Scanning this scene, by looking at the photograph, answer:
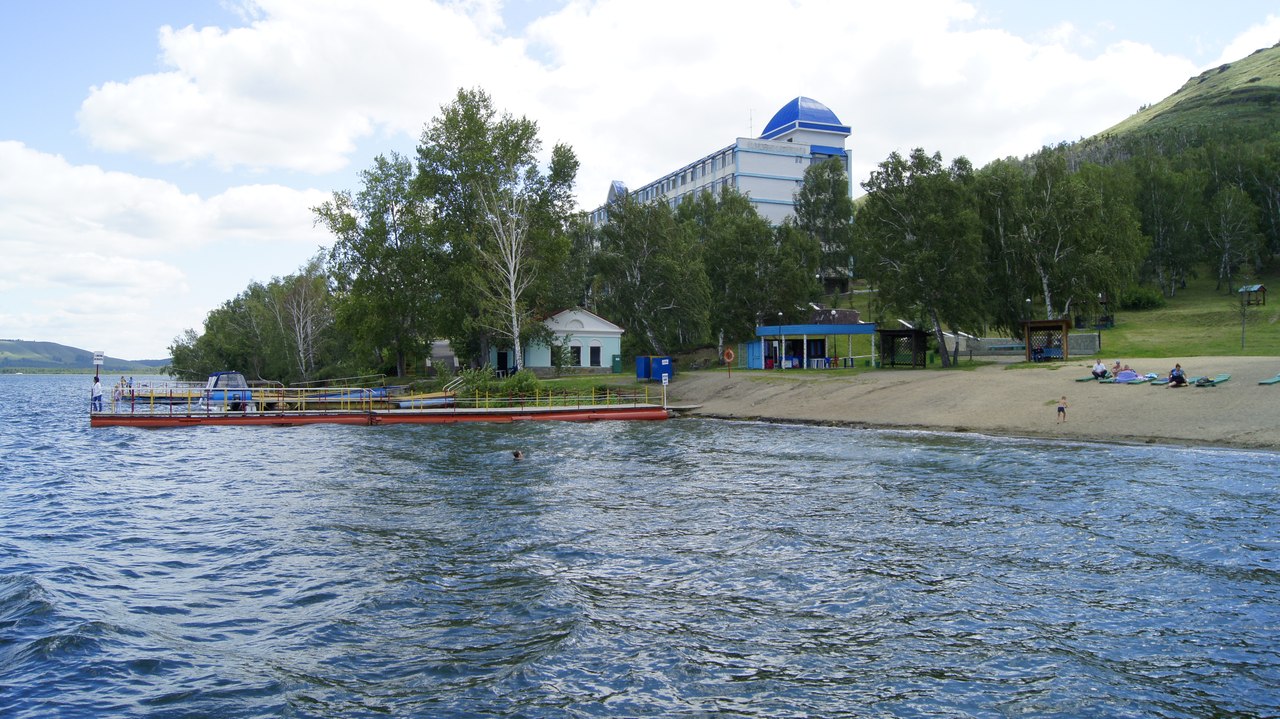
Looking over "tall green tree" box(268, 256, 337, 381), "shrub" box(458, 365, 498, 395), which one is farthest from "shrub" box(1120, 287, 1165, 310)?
"tall green tree" box(268, 256, 337, 381)

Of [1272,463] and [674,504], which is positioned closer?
[674,504]

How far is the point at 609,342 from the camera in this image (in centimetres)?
7075

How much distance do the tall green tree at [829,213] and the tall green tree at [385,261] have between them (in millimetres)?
49818

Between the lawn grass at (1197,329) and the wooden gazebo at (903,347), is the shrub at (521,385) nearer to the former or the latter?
the wooden gazebo at (903,347)

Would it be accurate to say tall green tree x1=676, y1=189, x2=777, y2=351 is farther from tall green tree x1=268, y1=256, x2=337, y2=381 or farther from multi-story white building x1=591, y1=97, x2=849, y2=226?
tall green tree x1=268, y1=256, x2=337, y2=381

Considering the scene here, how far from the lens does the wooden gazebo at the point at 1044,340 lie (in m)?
49.6

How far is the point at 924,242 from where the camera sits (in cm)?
5238

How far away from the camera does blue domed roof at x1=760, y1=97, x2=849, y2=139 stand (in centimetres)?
11162

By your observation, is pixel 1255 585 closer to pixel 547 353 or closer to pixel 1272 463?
pixel 1272 463

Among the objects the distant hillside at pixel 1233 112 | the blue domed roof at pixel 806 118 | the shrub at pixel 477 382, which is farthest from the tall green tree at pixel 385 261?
the distant hillside at pixel 1233 112

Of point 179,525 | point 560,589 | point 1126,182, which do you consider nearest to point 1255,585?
point 560,589

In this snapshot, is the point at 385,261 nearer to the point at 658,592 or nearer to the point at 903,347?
the point at 903,347

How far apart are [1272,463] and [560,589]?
2270cm

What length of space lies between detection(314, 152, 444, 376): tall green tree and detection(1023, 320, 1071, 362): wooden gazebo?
1683 inches
